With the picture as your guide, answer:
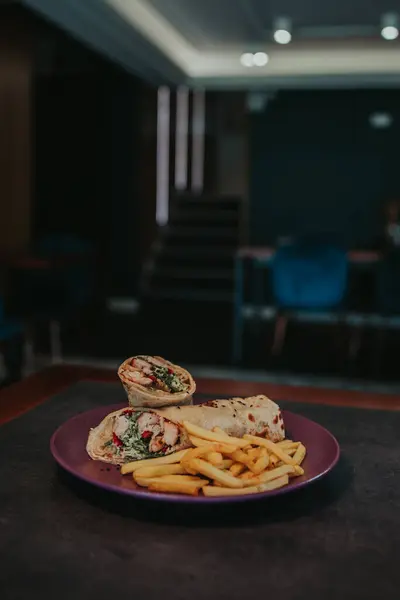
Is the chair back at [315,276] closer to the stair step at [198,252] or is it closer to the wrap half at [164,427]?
the stair step at [198,252]

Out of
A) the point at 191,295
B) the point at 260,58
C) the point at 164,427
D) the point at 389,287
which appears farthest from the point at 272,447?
the point at 191,295

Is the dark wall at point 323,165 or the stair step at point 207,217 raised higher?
the dark wall at point 323,165

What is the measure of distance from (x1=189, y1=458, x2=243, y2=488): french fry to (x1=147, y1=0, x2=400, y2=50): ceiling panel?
4.77 m

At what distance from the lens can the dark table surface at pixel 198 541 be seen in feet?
2.16

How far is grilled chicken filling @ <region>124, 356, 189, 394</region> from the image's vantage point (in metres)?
0.89

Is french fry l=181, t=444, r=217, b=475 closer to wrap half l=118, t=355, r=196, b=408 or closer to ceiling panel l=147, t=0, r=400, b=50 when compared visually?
wrap half l=118, t=355, r=196, b=408

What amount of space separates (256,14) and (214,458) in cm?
511

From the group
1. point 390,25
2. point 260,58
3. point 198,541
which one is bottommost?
point 198,541

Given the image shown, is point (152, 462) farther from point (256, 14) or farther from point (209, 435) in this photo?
point (256, 14)

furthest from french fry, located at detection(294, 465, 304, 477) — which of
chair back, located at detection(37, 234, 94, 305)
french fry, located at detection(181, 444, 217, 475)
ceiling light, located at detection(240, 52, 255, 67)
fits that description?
ceiling light, located at detection(240, 52, 255, 67)

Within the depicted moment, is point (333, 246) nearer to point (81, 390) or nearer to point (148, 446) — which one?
point (81, 390)

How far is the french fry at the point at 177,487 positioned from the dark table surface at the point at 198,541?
22 mm

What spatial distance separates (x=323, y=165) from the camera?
26.4 feet

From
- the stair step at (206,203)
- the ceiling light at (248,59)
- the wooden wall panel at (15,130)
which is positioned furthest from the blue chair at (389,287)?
the stair step at (206,203)
